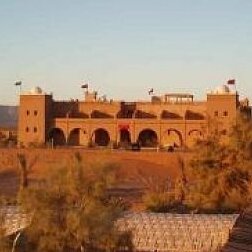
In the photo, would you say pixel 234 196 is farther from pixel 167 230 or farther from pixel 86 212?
pixel 86 212

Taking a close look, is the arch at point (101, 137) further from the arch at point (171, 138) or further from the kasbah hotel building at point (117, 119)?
the arch at point (171, 138)

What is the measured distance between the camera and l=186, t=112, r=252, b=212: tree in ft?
92.6

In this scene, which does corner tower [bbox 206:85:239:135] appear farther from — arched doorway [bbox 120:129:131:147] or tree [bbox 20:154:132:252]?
tree [bbox 20:154:132:252]

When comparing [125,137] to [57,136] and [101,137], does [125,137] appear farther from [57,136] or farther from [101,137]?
[57,136]

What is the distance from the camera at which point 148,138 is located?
55875mm

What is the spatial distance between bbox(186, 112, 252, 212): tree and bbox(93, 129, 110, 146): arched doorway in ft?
85.5

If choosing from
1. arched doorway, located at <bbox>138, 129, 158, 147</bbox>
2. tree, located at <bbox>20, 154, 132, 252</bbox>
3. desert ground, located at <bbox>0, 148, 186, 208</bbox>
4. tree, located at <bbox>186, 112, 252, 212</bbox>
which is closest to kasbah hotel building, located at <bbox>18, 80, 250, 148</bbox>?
arched doorway, located at <bbox>138, 129, 158, 147</bbox>

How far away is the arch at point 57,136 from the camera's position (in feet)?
182

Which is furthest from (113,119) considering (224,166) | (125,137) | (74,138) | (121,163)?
(224,166)

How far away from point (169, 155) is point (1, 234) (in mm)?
30401

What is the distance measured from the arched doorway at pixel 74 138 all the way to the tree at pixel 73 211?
39.7 meters

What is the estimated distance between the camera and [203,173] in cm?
2933

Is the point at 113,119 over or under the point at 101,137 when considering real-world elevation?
over

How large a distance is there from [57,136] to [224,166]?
2886cm
